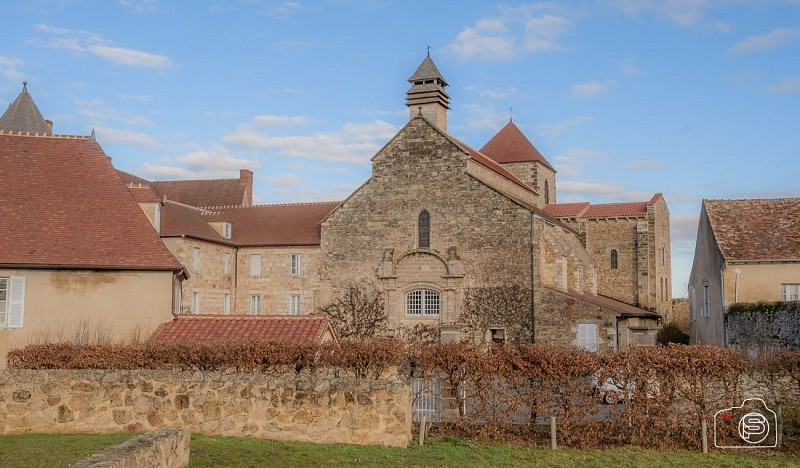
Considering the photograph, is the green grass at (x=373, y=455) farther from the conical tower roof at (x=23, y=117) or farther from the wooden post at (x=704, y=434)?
the conical tower roof at (x=23, y=117)

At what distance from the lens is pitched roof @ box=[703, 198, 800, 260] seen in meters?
25.5

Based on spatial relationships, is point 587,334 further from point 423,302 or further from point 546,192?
point 546,192

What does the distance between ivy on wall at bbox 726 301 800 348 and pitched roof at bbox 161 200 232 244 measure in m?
23.6

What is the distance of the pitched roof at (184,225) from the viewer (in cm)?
3506

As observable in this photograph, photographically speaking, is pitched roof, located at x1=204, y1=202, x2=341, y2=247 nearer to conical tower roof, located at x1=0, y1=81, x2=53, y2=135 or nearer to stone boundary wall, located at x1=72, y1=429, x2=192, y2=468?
conical tower roof, located at x1=0, y1=81, x2=53, y2=135

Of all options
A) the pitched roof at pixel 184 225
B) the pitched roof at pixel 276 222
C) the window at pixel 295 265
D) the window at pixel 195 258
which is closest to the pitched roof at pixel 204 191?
the pitched roof at pixel 276 222

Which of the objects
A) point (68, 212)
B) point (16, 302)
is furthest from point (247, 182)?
point (16, 302)

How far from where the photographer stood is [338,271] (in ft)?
118

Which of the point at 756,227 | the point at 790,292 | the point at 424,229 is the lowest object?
the point at 790,292

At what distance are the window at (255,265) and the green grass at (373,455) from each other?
26.8m

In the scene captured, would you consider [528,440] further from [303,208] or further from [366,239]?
[303,208]

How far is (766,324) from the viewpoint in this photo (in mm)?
23469

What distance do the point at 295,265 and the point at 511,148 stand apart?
1680 cm

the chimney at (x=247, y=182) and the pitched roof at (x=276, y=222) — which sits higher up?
the chimney at (x=247, y=182)
